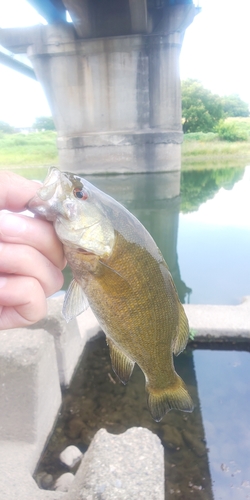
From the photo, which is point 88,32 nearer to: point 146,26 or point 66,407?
point 146,26

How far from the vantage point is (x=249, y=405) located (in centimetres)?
423

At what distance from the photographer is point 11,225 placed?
142 centimetres

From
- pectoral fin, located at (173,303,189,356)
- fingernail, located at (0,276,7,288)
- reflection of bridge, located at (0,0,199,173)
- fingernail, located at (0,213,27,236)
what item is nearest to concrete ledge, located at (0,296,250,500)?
pectoral fin, located at (173,303,189,356)

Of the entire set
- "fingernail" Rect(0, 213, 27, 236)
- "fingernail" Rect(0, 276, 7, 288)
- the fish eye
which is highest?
the fish eye

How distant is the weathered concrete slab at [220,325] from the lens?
5012 mm

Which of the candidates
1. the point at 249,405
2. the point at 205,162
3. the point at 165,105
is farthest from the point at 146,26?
the point at 205,162

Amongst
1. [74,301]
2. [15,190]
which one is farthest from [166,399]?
[15,190]

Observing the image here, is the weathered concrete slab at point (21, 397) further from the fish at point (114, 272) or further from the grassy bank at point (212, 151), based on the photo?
the grassy bank at point (212, 151)

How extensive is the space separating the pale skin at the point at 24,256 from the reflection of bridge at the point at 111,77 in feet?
25.8

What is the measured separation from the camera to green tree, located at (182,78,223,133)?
26.7 meters

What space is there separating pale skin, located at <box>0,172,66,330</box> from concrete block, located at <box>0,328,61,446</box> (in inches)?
65.4

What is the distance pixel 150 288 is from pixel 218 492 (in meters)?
2.77

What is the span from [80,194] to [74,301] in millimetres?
490

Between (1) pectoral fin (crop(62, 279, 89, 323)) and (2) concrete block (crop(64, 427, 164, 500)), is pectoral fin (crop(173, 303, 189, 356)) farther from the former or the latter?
(2) concrete block (crop(64, 427, 164, 500))
